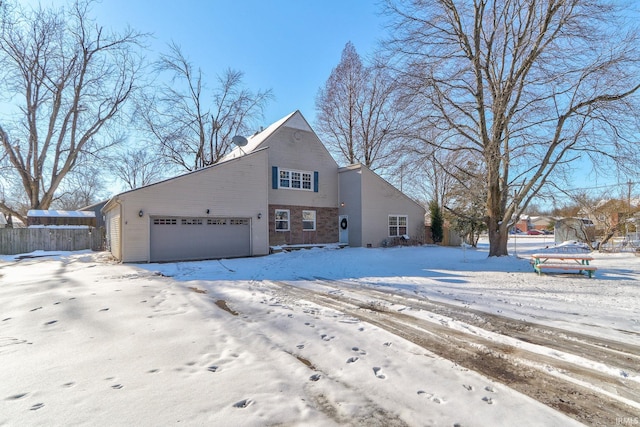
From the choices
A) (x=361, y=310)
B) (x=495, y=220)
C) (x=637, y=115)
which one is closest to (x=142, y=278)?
(x=361, y=310)

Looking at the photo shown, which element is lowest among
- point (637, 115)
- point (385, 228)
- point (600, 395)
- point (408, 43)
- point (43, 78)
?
point (600, 395)

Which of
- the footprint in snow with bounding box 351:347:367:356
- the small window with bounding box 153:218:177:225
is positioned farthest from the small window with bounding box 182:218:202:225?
the footprint in snow with bounding box 351:347:367:356

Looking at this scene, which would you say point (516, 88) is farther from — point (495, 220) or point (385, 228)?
point (385, 228)

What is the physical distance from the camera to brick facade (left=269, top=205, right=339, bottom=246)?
17.7m

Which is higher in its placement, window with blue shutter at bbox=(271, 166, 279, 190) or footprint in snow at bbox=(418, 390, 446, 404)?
window with blue shutter at bbox=(271, 166, 279, 190)

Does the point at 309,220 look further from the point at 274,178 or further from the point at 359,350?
the point at 359,350

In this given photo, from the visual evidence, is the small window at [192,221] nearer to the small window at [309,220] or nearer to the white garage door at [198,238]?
the white garage door at [198,238]

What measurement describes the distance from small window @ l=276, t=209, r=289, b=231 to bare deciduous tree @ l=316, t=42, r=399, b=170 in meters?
10.8

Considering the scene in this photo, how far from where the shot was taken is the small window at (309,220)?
Answer: 18.9 meters

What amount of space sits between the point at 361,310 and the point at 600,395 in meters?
3.60

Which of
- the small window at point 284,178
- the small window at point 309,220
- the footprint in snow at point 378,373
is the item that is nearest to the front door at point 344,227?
the small window at point 309,220

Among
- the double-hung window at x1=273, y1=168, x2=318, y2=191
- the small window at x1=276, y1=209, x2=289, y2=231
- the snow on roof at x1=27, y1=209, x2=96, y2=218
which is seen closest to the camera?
the small window at x1=276, y1=209, x2=289, y2=231

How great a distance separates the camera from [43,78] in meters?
23.1

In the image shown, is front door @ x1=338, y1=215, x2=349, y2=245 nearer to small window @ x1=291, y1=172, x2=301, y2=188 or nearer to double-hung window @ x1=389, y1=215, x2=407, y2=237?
double-hung window @ x1=389, y1=215, x2=407, y2=237
